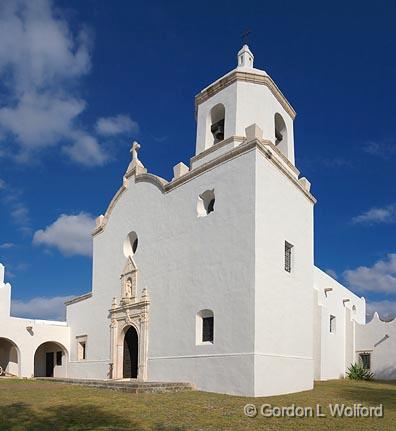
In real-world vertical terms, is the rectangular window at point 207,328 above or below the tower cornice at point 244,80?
below

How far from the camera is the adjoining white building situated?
12742mm

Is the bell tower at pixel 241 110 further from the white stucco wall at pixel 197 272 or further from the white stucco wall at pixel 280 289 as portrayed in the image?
the white stucco wall at pixel 280 289

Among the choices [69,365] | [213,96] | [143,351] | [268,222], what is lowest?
[69,365]

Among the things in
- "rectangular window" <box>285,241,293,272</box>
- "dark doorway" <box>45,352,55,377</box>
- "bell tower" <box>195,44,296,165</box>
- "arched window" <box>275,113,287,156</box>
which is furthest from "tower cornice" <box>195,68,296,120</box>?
"dark doorway" <box>45,352,55,377</box>

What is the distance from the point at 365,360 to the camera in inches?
910

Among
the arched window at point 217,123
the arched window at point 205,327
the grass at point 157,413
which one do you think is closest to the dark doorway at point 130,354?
the arched window at point 205,327

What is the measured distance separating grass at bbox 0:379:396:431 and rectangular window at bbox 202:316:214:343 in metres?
1.90

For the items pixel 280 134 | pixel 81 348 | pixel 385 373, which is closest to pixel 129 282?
pixel 81 348

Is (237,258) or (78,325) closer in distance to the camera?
(237,258)

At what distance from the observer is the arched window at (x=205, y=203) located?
14805 millimetres

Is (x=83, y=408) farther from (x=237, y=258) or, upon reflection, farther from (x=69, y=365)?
(x=69, y=365)

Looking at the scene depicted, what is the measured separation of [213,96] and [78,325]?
1250cm

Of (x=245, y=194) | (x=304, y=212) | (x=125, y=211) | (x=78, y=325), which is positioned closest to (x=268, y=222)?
(x=245, y=194)

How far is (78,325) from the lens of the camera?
2177cm
